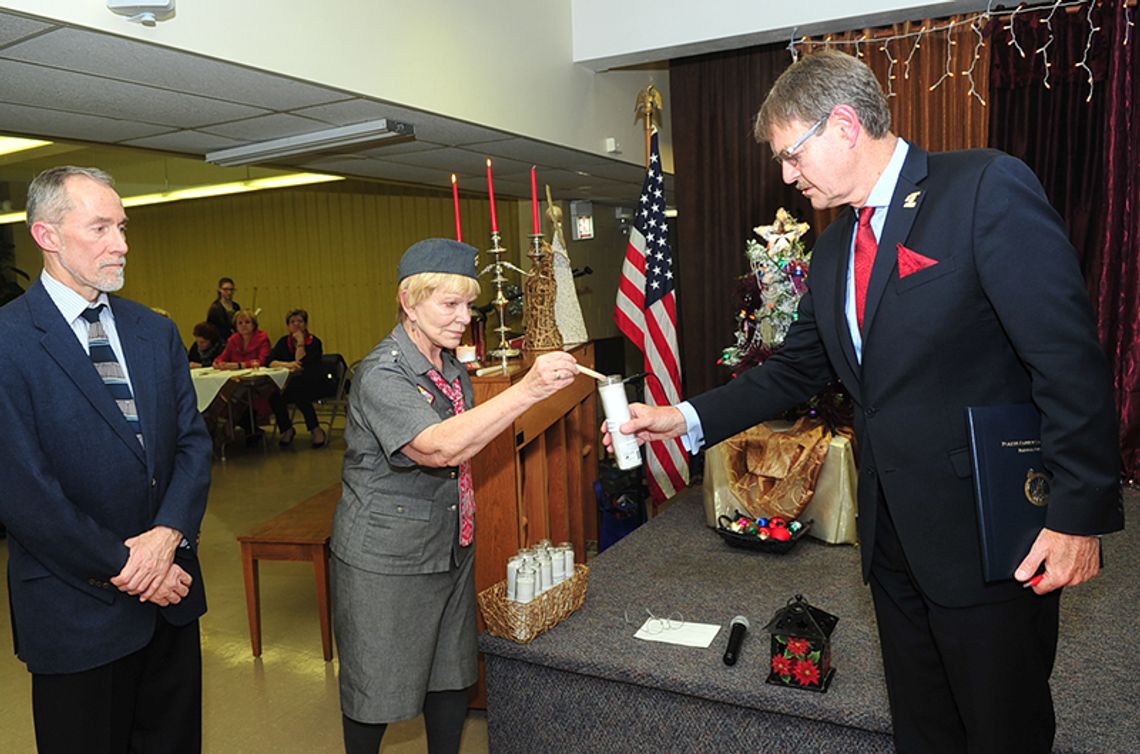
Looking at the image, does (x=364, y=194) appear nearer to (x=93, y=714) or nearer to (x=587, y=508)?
(x=587, y=508)

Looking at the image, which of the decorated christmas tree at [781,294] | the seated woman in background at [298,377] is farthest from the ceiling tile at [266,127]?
the seated woman in background at [298,377]

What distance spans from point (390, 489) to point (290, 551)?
5.47ft

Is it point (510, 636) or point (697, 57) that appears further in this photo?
point (697, 57)

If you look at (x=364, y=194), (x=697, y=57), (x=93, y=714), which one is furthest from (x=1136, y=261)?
(x=364, y=194)

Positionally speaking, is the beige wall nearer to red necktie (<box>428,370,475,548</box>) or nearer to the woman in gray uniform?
red necktie (<box>428,370,475,548</box>)

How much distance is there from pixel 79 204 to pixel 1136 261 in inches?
186

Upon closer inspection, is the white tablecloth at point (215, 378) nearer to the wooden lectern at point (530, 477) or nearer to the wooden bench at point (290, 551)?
the wooden bench at point (290, 551)

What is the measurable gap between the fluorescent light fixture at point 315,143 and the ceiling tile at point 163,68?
30cm

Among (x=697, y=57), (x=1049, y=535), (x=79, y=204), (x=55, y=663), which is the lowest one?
(x=55, y=663)

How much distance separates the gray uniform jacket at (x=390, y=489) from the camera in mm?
2301

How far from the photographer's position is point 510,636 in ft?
9.21

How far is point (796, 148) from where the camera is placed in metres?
1.66

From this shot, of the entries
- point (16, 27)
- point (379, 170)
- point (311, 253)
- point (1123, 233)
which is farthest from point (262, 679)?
point (311, 253)

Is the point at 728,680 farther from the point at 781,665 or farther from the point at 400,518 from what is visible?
the point at 400,518
